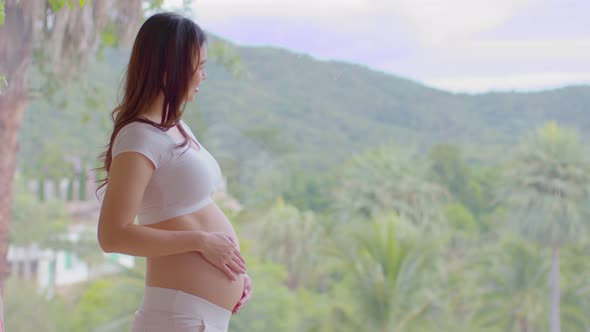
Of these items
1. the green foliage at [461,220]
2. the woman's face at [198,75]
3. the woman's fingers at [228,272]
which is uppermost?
the woman's face at [198,75]

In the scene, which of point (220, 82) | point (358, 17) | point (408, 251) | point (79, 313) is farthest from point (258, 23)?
point (79, 313)

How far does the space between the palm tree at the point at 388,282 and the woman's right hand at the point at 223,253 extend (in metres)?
7.19

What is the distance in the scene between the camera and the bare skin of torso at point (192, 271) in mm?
1079

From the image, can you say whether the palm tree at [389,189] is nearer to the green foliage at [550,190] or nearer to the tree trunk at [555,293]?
the green foliage at [550,190]

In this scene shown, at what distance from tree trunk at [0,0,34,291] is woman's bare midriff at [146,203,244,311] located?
2101mm

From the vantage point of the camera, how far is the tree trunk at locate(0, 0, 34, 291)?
330cm

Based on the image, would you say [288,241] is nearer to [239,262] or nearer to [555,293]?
[555,293]

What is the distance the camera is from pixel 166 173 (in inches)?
41.2

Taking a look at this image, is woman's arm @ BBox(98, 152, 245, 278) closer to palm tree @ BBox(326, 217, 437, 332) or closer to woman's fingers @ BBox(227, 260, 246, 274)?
woman's fingers @ BBox(227, 260, 246, 274)

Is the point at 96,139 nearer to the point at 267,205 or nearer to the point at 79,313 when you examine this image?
the point at 79,313

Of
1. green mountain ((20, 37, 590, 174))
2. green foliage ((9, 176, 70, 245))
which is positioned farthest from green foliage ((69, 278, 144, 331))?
green mountain ((20, 37, 590, 174))

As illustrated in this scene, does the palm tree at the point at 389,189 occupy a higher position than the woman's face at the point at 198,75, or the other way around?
the woman's face at the point at 198,75

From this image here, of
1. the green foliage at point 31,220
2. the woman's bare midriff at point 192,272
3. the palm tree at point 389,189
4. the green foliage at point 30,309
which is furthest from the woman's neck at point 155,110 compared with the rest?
the palm tree at point 389,189

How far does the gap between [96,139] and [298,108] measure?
9.87 feet
